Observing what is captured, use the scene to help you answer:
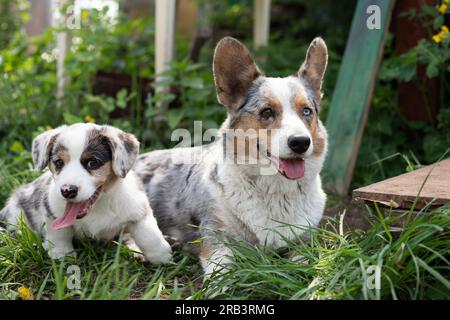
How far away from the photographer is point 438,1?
4707 mm

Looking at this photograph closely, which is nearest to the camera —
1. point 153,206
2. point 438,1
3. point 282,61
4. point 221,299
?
point 221,299

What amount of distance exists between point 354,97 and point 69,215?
257cm

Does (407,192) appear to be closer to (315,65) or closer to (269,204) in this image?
(269,204)

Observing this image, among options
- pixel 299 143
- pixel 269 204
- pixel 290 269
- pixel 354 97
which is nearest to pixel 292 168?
pixel 299 143

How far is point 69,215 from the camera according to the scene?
3117mm

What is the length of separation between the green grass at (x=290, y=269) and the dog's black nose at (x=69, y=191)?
1.10ft

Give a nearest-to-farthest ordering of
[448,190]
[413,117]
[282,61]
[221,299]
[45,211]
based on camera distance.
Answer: [221,299], [448,190], [45,211], [413,117], [282,61]

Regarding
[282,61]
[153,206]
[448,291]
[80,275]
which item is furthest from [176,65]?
[448,291]

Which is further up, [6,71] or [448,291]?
[6,71]

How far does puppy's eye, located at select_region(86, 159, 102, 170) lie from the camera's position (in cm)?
302

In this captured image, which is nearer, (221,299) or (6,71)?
(221,299)

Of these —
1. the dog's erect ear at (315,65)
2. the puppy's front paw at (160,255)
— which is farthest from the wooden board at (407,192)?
the puppy's front paw at (160,255)

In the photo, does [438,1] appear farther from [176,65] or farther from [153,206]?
[153,206]
